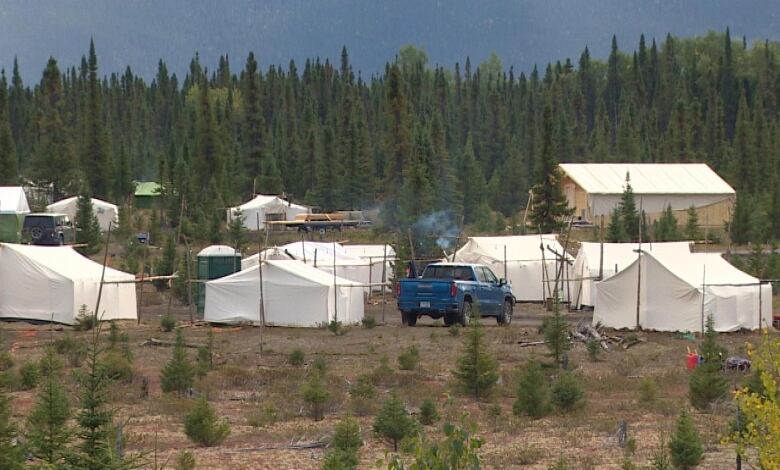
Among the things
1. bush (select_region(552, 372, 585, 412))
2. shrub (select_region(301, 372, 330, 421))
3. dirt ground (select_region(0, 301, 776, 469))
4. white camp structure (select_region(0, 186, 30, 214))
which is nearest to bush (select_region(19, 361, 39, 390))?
dirt ground (select_region(0, 301, 776, 469))

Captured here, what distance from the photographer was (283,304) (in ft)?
117

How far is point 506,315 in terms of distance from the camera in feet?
120

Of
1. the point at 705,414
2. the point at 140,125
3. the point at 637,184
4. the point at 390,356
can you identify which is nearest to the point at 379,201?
the point at 637,184

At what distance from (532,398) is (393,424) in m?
3.38

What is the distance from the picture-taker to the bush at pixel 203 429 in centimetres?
1694

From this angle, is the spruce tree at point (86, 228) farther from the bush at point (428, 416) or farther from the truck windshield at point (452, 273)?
the bush at point (428, 416)

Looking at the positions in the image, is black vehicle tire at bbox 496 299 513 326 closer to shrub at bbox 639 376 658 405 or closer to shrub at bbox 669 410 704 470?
shrub at bbox 639 376 658 405

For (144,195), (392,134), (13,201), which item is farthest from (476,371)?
(144,195)

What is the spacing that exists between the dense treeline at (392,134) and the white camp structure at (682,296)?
32.0 meters

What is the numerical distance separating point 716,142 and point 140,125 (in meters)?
58.2

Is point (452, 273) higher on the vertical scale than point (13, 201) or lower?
lower

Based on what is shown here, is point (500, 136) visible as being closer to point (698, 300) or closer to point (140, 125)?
point (140, 125)

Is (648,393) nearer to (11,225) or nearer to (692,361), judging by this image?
(692,361)

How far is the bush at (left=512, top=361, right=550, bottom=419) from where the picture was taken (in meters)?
19.5
